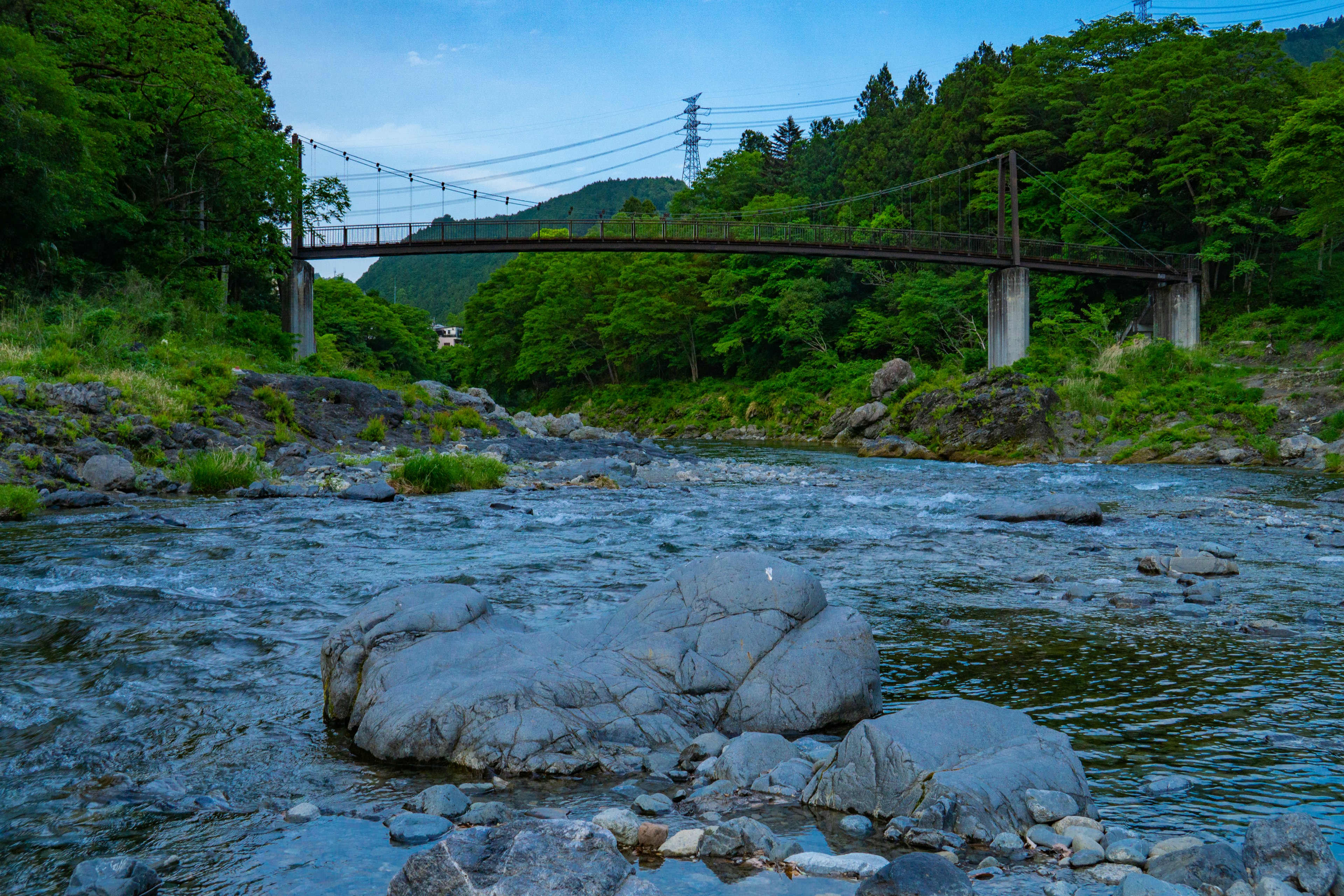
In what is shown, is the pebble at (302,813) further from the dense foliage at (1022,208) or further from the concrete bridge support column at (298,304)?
the concrete bridge support column at (298,304)

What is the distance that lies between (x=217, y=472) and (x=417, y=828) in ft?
43.0

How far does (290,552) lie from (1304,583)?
10.4 m

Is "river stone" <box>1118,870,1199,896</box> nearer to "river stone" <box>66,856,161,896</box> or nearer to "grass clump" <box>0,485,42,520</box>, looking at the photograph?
"river stone" <box>66,856,161,896</box>

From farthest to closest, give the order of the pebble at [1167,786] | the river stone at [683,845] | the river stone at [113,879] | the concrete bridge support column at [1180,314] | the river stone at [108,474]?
1. the concrete bridge support column at [1180,314]
2. the river stone at [108,474]
3. the pebble at [1167,786]
4. the river stone at [683,845]
5. the river stone at [113,879]

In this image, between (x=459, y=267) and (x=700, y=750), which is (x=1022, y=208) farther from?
(x=459, y=267)

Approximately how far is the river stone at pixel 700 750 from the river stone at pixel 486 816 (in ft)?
3.26

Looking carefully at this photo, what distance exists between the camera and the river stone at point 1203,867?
10.1ft

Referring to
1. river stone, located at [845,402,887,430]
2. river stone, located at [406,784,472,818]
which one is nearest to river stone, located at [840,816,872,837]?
river stone, located at [406,784,472,818]

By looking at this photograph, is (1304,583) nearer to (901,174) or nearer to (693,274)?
(693,274)

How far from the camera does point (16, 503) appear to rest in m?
11.5

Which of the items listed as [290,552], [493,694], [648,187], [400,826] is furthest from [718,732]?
[648,187]

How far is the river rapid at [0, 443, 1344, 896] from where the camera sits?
369 cm

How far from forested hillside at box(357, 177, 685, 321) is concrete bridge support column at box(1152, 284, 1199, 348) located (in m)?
130

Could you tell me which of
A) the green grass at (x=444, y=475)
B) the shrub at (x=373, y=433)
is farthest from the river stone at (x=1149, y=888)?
the shrub at (x=373, y=433)
